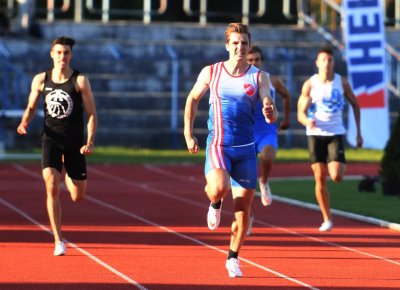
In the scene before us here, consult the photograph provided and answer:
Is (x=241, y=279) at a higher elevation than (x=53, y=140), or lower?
lower

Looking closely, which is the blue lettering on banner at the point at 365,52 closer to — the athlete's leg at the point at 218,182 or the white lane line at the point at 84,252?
the white lane line at the point at 84,252

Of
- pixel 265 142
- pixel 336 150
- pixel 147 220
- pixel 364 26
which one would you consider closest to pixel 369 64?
pixel 364 26

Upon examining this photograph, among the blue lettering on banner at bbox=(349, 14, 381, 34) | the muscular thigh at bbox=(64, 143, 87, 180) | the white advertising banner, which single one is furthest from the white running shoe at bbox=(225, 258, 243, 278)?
the blue lettering on banner at bbox=(349, 14, 381, 34)

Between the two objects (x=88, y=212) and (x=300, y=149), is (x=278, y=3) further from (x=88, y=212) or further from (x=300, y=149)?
(x=88, y=212)

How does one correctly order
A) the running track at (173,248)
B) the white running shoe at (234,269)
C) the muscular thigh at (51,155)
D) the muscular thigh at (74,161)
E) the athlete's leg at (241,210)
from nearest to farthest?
the running track at (173,248) < the white running shoe at (234,269) < the athlete's leg at (241,210) < the muscular thigh at (51,155) < the muscular thigh at (74,161)

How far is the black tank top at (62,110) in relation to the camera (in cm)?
1379

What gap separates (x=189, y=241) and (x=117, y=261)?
7.02 ft

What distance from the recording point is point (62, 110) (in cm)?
1381

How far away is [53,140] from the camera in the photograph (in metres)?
13.9

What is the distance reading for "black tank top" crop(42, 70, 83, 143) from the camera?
13789 mm

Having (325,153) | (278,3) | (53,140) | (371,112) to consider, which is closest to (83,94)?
(53,140)

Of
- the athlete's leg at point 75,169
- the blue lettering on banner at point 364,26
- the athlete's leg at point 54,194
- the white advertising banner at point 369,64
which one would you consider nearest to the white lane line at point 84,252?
the athlete's leg at point 54,194

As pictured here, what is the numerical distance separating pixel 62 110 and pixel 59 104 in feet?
0.22

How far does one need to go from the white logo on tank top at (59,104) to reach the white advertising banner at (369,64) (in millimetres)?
18563
